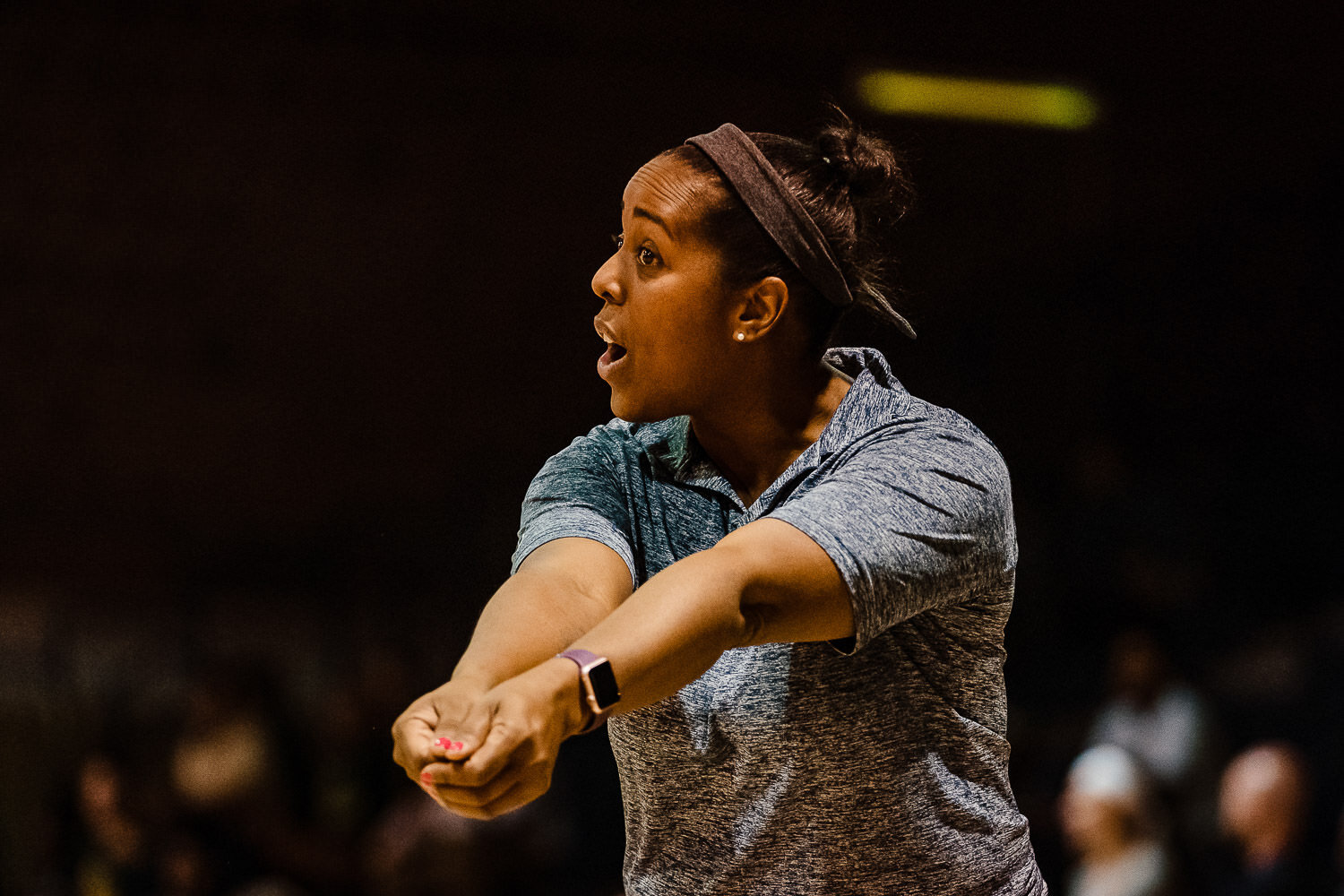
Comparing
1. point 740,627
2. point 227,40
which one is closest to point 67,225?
point 227,40

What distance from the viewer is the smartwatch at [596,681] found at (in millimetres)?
669

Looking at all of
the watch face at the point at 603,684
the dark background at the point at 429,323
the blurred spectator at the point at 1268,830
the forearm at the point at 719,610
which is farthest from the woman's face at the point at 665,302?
the blurred spectator at the point at 1268,830

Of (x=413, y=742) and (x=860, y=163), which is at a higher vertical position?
(x=860, y=163)

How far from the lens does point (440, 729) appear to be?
639mm

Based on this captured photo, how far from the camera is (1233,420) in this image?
3.18m

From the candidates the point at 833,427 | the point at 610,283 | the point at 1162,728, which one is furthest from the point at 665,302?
the point at 1162,728

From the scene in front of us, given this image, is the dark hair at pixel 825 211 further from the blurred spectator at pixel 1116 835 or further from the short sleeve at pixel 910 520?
the blurred spectator at pixel 1116 835

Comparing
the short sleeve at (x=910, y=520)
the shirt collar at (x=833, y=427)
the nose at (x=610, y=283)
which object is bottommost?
the short sleeve at (x=910, y=520)

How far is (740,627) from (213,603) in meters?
2.26

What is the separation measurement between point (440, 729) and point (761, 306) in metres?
0.42

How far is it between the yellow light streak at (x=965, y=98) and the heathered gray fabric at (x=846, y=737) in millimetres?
1532

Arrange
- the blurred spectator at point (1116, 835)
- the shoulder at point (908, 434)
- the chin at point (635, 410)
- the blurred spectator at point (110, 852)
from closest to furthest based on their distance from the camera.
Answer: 1. the shoulder at point (908, 434)
2. the chin at point (635, 410)
3. the blurred spectator at point (110, 852)
4. the blurred spectator at point (1116, 835)

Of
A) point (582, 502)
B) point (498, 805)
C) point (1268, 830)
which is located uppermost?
point (582, 502)

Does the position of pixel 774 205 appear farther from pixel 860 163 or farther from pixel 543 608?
pixel 543 608
